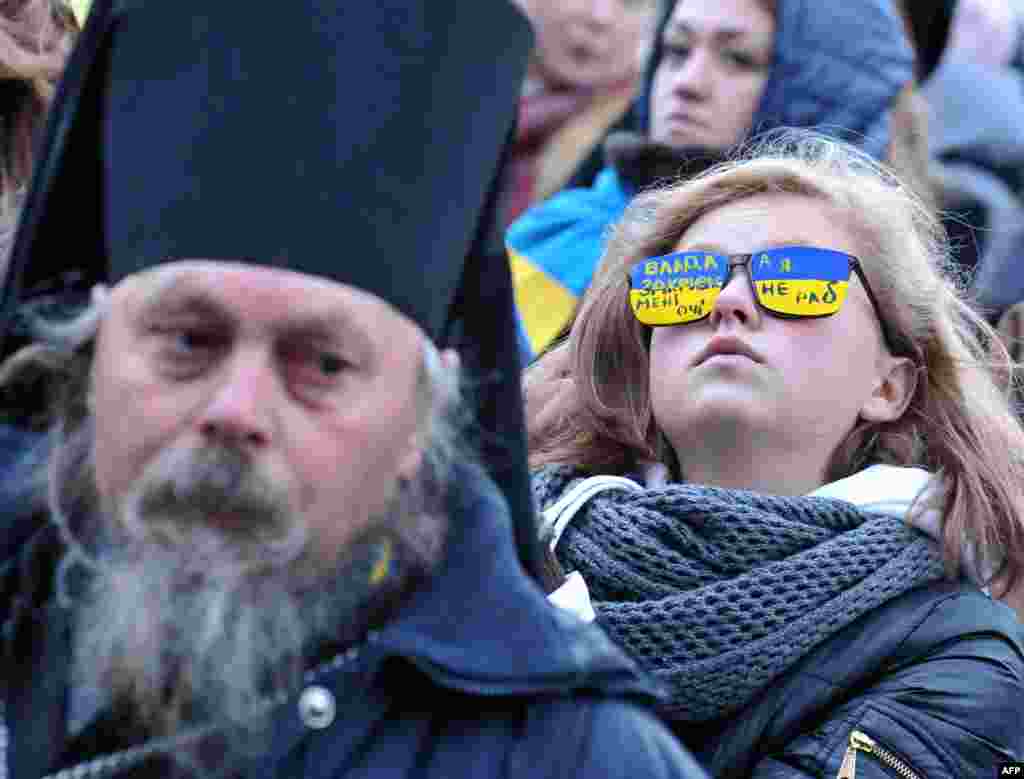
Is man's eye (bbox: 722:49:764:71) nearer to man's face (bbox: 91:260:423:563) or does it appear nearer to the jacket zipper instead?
the jacket zipper

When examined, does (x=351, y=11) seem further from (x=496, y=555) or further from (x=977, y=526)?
(x=977, y=526)

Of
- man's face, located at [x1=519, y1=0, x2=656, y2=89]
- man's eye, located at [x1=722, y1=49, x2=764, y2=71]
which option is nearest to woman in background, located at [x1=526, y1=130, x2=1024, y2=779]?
man's eye, located at [x1=722, y1=49, x2=764, y2=71]

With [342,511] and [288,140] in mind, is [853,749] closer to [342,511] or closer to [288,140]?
[342,511]

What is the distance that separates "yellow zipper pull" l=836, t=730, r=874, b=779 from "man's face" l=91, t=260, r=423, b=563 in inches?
41.9

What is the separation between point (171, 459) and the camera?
2330 mm

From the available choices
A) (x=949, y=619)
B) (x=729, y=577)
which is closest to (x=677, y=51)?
(x=729, y=577)

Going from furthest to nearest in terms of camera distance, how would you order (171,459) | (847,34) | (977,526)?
(847,34) → (977,526) → (171,459)

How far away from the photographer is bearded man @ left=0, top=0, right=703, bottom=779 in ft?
7.74

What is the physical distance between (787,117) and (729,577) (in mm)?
2196

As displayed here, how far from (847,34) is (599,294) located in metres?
1.78

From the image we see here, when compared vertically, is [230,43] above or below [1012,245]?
above

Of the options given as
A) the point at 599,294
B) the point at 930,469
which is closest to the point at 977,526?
the point at 930,469

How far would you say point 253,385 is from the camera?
2.32m

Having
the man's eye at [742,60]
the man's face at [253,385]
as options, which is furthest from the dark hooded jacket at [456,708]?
the man's eye at [742,60]
